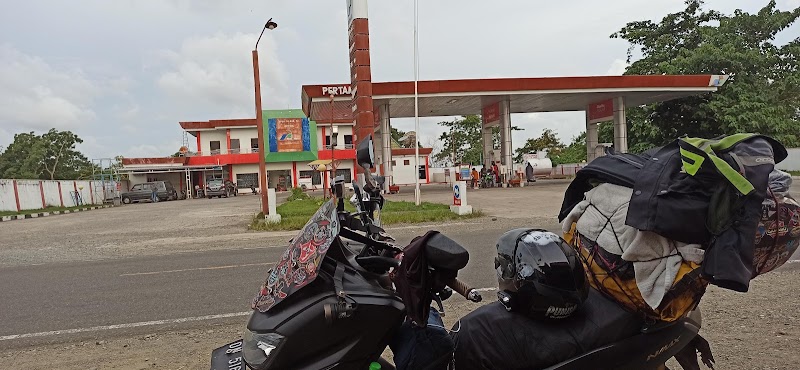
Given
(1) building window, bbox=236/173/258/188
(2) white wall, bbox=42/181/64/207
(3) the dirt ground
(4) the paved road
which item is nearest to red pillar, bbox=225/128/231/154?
(1) building window, bbox=236/173/258/188

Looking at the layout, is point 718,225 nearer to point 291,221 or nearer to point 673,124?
point 291,221

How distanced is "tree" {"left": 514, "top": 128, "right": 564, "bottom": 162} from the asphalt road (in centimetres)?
5466

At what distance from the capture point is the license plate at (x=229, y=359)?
6.47 feet

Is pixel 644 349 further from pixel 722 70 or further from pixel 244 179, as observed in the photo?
pixel 244 179

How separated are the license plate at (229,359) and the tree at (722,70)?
3221 centimetres

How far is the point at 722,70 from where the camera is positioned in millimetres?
31531

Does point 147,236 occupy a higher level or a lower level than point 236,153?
lower

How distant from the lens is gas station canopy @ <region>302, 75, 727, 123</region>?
25.3 meters

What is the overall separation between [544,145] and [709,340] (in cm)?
6060

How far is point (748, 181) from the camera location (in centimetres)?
172

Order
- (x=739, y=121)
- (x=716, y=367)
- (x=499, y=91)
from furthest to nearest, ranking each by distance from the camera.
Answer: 1. (x=739, y=121)
2. (x=499, y=91)
3. (x=716, y=367)

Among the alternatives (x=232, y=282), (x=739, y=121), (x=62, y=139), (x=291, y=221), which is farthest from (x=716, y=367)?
(x=62, y=139)

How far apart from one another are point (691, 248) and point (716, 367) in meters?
1.95

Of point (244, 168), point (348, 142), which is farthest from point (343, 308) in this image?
point (348, 142)
